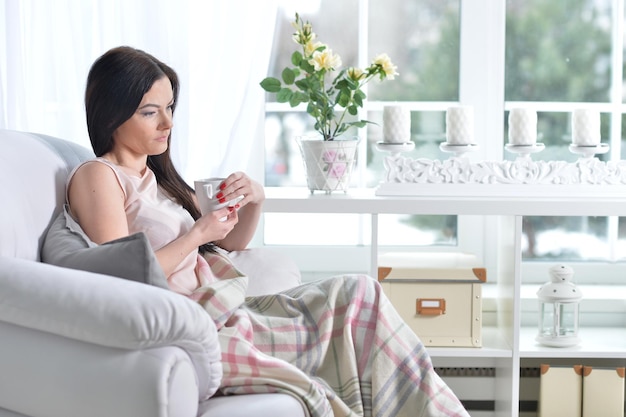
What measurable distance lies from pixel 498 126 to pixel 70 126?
56.2 inches

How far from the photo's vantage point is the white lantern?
9.18ft

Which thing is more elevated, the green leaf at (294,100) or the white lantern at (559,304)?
the green leaf at (294,100)

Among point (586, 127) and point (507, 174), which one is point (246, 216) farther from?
point (586, 127)

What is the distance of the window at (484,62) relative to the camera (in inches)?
124

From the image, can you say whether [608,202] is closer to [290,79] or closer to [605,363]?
[605,363]

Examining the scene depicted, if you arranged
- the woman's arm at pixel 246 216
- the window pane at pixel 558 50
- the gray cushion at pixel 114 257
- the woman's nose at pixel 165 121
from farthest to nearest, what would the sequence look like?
the window pane at pixel 558 50, the woman's arm at pixel 246 216, the woman's nose at pixel 165 121, the gray cushion at pixel 114 257

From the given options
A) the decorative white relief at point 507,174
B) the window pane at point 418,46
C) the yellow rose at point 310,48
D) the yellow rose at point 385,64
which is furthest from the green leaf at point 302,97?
the window pane at point 418,46

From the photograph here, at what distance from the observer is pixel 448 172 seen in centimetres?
279

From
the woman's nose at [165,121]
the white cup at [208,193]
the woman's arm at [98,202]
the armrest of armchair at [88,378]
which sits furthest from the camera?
the woman's nose at [165,121]

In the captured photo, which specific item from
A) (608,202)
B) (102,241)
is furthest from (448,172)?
(102,241)

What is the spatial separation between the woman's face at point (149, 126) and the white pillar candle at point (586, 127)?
128cm

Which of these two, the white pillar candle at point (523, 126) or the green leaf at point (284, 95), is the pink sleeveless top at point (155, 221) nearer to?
the green leaf at point (284, 95)

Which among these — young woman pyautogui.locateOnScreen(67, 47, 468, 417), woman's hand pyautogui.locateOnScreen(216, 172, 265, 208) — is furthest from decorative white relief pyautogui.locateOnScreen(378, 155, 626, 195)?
young woman pyautogui.locateOnScreen(67, 47, 468, 417)

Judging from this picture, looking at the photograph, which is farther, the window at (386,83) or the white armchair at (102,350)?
the window at (386,83)
